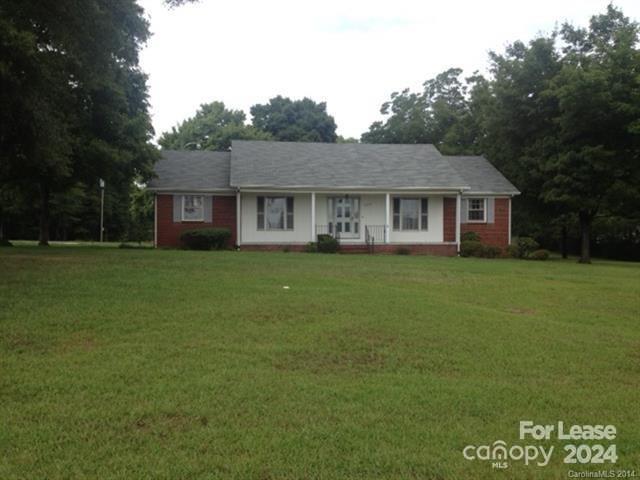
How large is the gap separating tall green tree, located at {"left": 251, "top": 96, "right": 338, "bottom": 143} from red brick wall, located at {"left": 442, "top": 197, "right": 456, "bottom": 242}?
969 inches

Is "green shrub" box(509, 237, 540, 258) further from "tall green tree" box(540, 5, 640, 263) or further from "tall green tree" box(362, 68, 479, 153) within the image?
"tall green tree" box(362, 68, 479, 153)

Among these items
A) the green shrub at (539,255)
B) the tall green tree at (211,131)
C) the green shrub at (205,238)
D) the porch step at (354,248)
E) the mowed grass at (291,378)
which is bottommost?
the mowed grass at (291,378)

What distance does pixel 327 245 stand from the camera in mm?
22844

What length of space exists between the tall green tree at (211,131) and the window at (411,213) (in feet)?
74.5

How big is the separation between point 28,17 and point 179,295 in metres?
6.97

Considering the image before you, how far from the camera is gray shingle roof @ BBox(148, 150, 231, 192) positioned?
24625 mm

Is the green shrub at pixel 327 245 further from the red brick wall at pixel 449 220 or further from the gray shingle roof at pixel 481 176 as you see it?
the gray shingle roof at pixel 481 176

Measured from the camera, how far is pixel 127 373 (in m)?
5.29

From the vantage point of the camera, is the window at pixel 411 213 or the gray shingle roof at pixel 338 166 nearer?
the gray shingle roof at pixel 338 166

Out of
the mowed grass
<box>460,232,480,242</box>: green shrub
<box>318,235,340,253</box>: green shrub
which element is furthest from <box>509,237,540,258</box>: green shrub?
the mowed grass

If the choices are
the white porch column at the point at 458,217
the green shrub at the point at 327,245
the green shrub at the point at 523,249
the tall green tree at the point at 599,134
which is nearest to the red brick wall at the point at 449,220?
the white porch column at the point at 458,217

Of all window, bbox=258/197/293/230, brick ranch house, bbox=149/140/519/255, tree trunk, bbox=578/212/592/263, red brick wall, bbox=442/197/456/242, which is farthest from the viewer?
red brick wall, bbox=442/197/456/242

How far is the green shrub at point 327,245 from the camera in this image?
22.9 metres

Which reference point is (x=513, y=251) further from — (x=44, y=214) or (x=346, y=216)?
(x=44, y=214)
